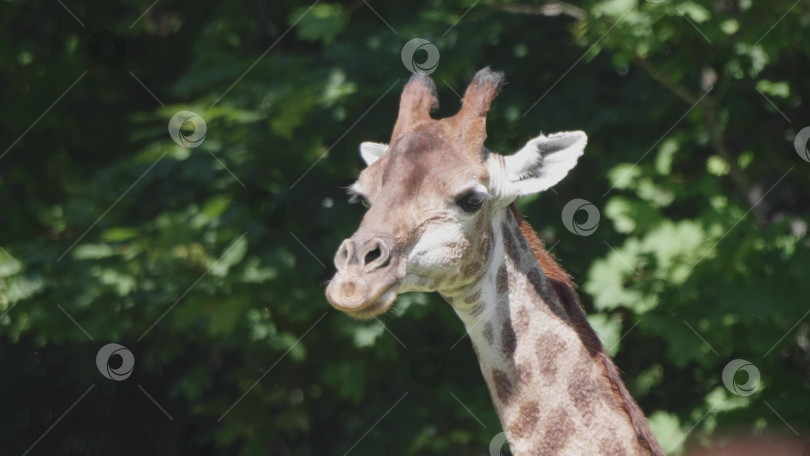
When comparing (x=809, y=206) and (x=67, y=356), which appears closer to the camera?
(x=809, y=206)

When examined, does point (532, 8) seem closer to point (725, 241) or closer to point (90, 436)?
point (725, 241)

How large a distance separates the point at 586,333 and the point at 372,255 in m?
0.76

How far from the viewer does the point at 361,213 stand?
5938 millimetres

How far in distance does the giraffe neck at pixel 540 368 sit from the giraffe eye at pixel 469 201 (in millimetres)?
160

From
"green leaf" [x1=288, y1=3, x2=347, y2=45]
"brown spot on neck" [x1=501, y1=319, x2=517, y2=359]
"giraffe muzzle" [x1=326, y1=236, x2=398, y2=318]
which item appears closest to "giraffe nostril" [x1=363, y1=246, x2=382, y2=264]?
"giraffe muzzle" [x1=326, y1=236, x2=398, y2=318]

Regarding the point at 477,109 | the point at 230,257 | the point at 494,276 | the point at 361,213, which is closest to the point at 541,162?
the point at 477,109

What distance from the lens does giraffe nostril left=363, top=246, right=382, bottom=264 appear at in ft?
9.00

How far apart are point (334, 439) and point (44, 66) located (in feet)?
11.6

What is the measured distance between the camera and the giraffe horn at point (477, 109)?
10.2 feet

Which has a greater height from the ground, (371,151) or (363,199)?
(371,151)

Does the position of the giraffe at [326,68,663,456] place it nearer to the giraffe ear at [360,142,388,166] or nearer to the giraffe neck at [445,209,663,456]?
the giraffe neck at [445,209,663,456]

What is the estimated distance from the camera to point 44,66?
7105 mm

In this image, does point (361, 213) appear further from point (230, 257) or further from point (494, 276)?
point (494, 276)

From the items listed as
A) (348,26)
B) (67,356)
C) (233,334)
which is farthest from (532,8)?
(67,356)
